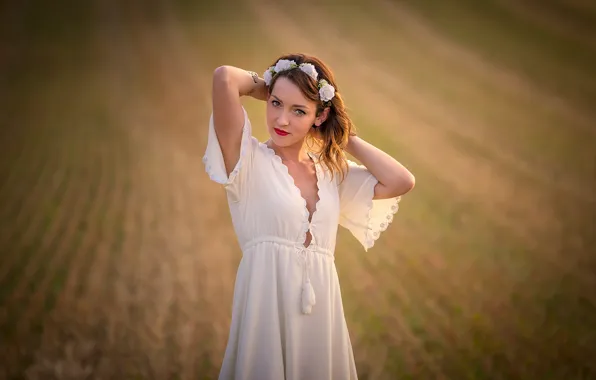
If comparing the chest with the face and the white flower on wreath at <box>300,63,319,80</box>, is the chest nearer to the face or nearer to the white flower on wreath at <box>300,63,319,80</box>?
the face

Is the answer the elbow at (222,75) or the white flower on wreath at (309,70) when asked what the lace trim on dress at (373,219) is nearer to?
the white flower on wreath at (309,70)

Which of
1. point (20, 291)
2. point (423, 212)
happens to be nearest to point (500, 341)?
point (423, 212)

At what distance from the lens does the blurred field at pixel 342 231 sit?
11.4 feet

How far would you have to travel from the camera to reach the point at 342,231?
150 inches

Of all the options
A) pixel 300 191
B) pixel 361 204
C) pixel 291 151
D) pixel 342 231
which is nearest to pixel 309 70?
pixel 291 151

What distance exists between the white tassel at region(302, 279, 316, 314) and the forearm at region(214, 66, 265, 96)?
23.7 inches

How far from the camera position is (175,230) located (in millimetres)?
3619

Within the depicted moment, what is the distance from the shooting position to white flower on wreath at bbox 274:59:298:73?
205 centimetres

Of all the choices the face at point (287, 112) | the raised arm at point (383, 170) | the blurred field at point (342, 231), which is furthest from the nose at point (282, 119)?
the blurred field at point (342, 231)

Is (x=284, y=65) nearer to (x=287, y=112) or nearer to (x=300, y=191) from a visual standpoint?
(x=287, y=112)

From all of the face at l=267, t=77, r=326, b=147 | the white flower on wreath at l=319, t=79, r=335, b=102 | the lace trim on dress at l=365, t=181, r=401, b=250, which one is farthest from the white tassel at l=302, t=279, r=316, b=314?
the white flower on wreath at l=319, t=79, r=335, b=102

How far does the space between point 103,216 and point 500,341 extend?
2.25 meters

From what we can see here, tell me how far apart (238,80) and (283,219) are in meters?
0.42

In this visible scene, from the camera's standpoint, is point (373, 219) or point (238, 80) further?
point (373, 219)
